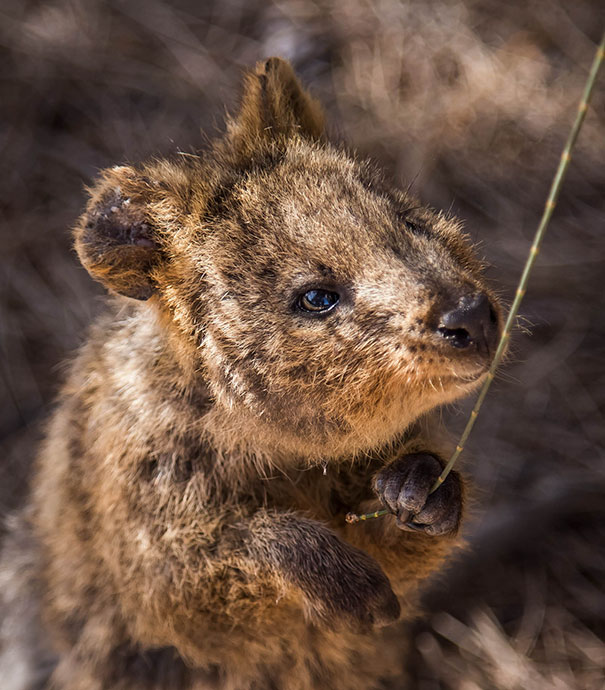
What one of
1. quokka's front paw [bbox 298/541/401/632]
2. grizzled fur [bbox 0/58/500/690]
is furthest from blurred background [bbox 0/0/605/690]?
quokka's front paw [bbox 298/541/401/632]

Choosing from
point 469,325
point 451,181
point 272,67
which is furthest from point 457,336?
point 451,181

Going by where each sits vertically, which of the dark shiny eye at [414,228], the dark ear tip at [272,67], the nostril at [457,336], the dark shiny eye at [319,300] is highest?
the dark ear tip at [272,67]

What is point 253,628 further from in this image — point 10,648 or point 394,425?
point 10,648

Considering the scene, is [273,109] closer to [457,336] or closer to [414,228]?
[414,228]

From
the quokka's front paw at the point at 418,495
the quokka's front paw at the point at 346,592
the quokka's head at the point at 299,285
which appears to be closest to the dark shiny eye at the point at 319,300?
the quokka's head at the point at 299,285

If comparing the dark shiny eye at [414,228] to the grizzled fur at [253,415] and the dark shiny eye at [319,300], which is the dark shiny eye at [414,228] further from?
the dark shiny eye at [319,300]

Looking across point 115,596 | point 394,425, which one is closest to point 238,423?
point 394,425

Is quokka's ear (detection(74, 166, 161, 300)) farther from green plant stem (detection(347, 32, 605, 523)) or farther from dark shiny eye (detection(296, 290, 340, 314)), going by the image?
green plant stem (detection(347, 32, 605, 523))
